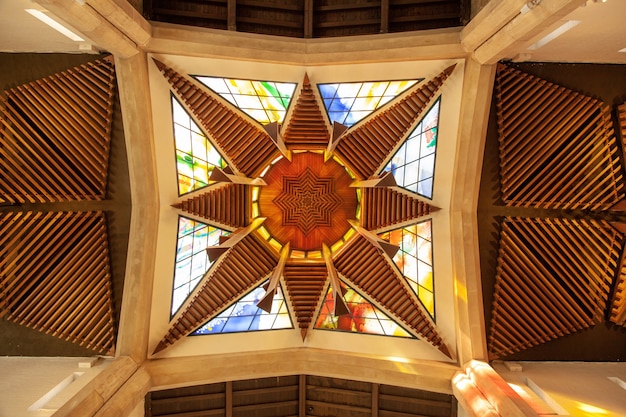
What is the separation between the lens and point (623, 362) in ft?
25.3

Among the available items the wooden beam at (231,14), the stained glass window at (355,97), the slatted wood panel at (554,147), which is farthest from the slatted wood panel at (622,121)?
the wooden beam at (231,14)

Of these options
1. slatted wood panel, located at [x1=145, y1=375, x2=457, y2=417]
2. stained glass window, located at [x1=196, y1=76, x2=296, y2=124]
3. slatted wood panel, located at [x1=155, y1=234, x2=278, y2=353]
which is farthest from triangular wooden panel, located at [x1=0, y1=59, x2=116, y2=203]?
slatted wood panel, located at [x1=145, y1=375, x2=457, y2=417]

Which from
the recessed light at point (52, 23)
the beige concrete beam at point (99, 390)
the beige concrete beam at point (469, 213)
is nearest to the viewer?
the beige concrete beam at point (99, 390)

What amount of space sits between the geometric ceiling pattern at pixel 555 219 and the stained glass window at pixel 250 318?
3.81 metres

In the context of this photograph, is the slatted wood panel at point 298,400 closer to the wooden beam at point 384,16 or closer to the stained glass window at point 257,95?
the stained glass window at point 257,95

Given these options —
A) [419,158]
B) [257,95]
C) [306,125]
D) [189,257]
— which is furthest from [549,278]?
[189,257]

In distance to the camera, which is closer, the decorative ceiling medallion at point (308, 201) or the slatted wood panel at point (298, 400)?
the slatted wood panel at point (298, 400)

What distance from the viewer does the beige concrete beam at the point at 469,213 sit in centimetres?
695

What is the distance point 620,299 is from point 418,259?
11.0ft

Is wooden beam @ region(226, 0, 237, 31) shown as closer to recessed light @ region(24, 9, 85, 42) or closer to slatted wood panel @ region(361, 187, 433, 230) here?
recessed light @ region(24, 9, 85, 42)

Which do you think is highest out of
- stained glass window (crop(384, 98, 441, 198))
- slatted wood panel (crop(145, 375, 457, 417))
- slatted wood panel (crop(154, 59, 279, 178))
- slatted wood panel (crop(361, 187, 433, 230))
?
slatted wood panel (crop(154, 59, 279, 178))

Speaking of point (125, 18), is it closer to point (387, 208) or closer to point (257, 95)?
point (257, 95)

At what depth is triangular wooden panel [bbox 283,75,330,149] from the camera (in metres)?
8.12

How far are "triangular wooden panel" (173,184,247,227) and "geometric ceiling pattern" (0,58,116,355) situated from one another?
4.99 ft
